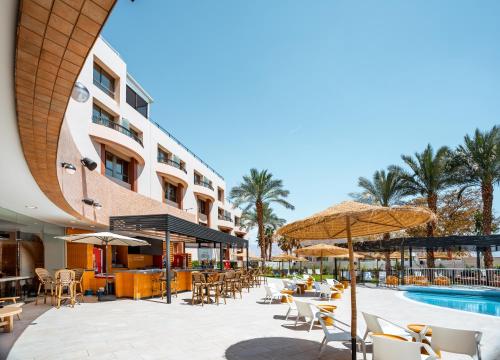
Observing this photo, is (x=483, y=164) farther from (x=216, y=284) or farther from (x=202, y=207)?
(x=202, y=207)

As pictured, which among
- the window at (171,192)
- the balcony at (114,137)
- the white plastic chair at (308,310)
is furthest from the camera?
the window at (171,192)

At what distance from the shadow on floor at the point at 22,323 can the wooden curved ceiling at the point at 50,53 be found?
16.1ft

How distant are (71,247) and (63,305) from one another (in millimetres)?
6163

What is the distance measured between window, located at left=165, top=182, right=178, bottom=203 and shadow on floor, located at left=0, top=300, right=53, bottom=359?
61.2 feet

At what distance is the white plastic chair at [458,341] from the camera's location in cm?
580

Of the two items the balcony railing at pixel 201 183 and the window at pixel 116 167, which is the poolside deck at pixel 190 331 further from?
the balcony railing at pixel 201 183

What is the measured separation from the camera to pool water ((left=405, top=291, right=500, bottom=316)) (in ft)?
49.3

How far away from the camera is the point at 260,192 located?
3647 cm

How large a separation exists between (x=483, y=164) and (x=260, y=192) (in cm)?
1878

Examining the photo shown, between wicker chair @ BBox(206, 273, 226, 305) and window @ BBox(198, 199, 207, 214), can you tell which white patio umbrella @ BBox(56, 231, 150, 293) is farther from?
window @ BBox(198, 199, 207, 214)

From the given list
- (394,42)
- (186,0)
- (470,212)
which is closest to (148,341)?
(186,0)

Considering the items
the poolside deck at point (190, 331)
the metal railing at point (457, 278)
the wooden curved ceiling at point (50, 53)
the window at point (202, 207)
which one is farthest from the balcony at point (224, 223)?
the wooden curved ceiling at point (50, 53)

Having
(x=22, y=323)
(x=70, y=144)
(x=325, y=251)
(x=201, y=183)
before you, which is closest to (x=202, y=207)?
(x=201, y=183)

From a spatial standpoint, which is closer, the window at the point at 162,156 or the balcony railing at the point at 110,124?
the balcony railing at the point at 110,124
